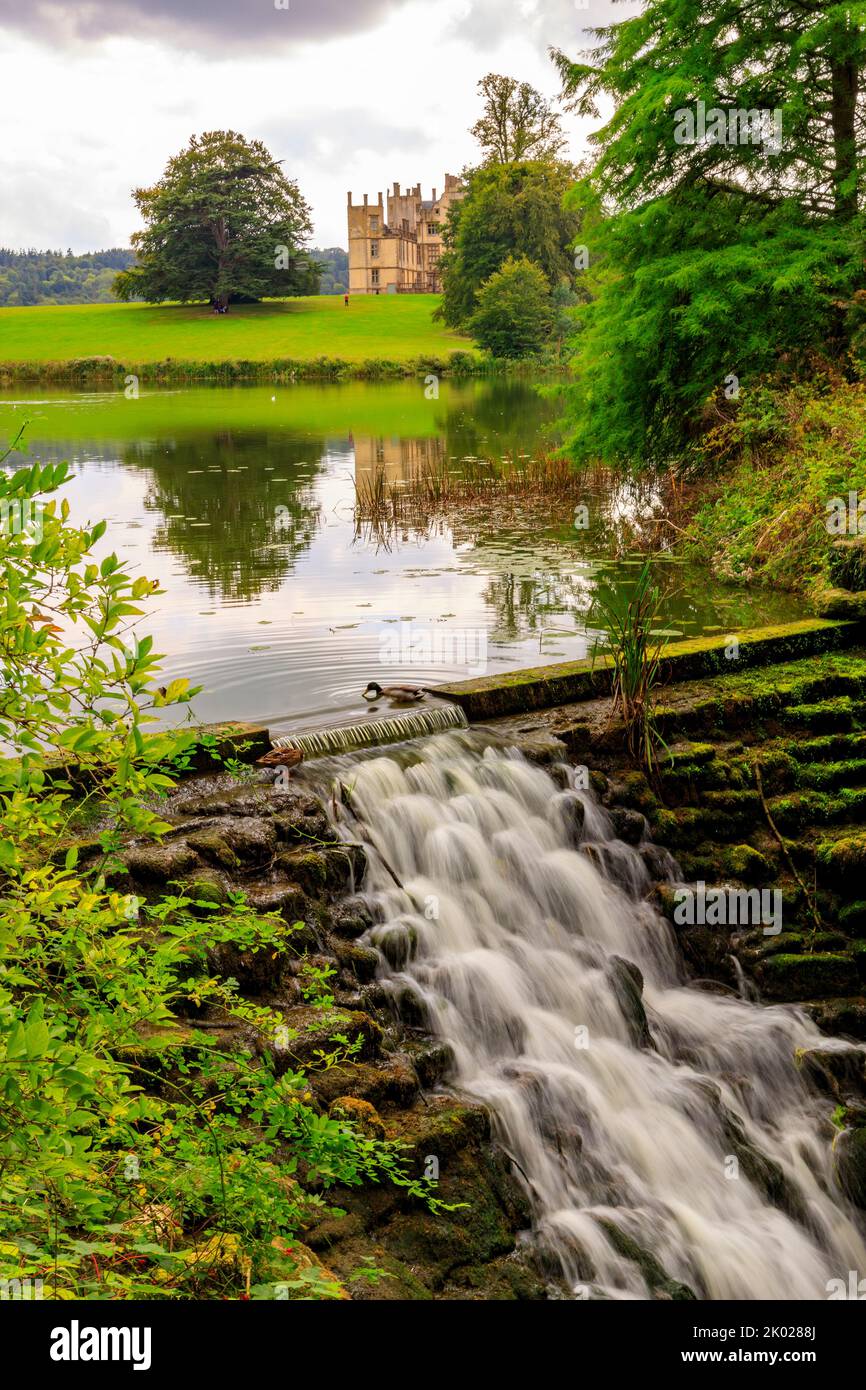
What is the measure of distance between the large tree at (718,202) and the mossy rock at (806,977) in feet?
31.1

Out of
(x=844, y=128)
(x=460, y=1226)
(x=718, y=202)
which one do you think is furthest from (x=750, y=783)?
(x=844, y=128)

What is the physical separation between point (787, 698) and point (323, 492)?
44.0 ft

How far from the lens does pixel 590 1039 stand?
6.03m

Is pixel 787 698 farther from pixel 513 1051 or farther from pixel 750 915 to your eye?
pixel 513 1051

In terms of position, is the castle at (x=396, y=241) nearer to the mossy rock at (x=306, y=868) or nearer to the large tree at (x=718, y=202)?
the large tree at (x=718, y=202)

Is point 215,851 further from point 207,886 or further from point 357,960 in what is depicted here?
point 357,960

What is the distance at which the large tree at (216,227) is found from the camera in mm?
78312

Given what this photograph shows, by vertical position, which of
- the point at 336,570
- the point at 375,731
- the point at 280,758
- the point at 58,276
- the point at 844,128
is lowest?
the point at 280,758

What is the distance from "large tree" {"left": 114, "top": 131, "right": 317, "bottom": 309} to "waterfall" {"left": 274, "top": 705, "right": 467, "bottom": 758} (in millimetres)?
76470

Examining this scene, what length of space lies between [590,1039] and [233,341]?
67184mm

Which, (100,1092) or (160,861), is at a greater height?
(160,861)

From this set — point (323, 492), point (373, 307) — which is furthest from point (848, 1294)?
point (373, 307)

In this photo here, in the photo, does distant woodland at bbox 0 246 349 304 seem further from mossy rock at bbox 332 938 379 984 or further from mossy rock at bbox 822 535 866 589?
mossy rock at bbox 332 938 379 984

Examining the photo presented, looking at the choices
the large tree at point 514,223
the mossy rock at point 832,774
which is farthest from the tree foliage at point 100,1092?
the large tree at point 514,223
